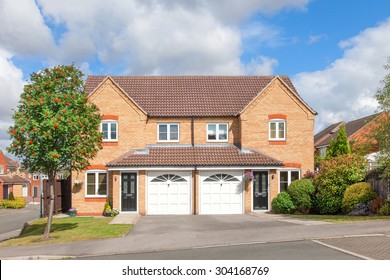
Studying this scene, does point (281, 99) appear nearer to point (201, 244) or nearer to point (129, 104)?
point (129, 104)

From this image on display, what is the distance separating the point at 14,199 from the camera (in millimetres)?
Result: 55750

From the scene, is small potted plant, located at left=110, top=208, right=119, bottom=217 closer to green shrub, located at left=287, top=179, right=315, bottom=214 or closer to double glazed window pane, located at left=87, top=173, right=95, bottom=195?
double glazed window pane, located at left=87, top=173, right=95, bottom=195

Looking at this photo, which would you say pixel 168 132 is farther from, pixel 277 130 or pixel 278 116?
pixel 278 116

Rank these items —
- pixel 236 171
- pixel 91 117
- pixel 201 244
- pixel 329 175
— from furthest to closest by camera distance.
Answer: pixel 236 171, pixel 329 175, pixel 91 117, pixel 201 244

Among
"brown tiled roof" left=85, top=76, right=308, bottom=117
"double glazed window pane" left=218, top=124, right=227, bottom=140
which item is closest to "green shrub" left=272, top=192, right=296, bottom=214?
"double glazed window pane" left=218, top=124, right=227, bottom=140

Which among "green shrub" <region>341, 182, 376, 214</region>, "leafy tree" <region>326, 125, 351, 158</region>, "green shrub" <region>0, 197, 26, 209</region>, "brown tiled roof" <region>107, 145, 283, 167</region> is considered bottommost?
→ "green shrub" <region>0, 197, 26, 209</region>

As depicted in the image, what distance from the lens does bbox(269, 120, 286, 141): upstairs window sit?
97.2 ft

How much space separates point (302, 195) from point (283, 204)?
117 cm

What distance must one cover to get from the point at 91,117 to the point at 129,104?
11017 millimetres

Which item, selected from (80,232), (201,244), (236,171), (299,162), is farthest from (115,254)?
(299,162)

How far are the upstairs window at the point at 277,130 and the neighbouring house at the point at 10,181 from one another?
51460 millimetres

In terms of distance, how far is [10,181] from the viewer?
72.1m

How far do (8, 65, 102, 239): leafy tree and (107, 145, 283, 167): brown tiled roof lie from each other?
933 centimetres

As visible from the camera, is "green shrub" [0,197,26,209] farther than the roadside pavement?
Yes
